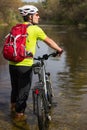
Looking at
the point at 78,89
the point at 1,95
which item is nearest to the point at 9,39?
the point at 1,95

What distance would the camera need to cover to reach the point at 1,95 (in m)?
9.32

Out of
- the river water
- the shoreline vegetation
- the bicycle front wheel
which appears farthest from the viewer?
the shoreline vegetation

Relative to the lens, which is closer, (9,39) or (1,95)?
(9,39)

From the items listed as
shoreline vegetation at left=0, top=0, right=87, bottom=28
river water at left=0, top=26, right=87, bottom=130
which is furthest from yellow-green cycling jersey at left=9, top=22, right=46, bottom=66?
shoreline vegetation at left=0, top=0, right=87, bottom=28

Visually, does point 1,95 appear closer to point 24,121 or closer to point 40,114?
point 24,121

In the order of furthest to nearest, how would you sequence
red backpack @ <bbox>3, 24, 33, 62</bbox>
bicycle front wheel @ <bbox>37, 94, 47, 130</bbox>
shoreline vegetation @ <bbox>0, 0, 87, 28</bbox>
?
shoreline vegetation @ <bbox>0, 0, 87, 28</bbox>
red backpack @ <bbox>3, 24, 33, 62</bbox>
bicycle front wheel @ <bbox>37, 94, 47, 130</bbox>

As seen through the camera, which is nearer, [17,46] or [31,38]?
[17,46]

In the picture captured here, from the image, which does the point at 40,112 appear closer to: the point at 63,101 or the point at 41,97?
the point at 41,97

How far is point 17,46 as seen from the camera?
6797mm

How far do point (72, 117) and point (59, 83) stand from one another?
352 cm

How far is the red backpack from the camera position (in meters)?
6.80

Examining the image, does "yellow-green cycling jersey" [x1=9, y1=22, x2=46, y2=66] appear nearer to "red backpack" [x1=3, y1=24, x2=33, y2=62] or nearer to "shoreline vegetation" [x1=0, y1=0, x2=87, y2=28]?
"red backpack" [x1=3, y1=24, x2=33, y2=62]

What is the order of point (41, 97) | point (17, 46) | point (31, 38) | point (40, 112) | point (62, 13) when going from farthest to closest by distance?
1. point (62, 13)
2. point (31, 38)
3. point (17, 46)
4. point (41, 97)
5. point (40, 112)

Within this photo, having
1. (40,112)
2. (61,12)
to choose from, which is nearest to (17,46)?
(40,112)
